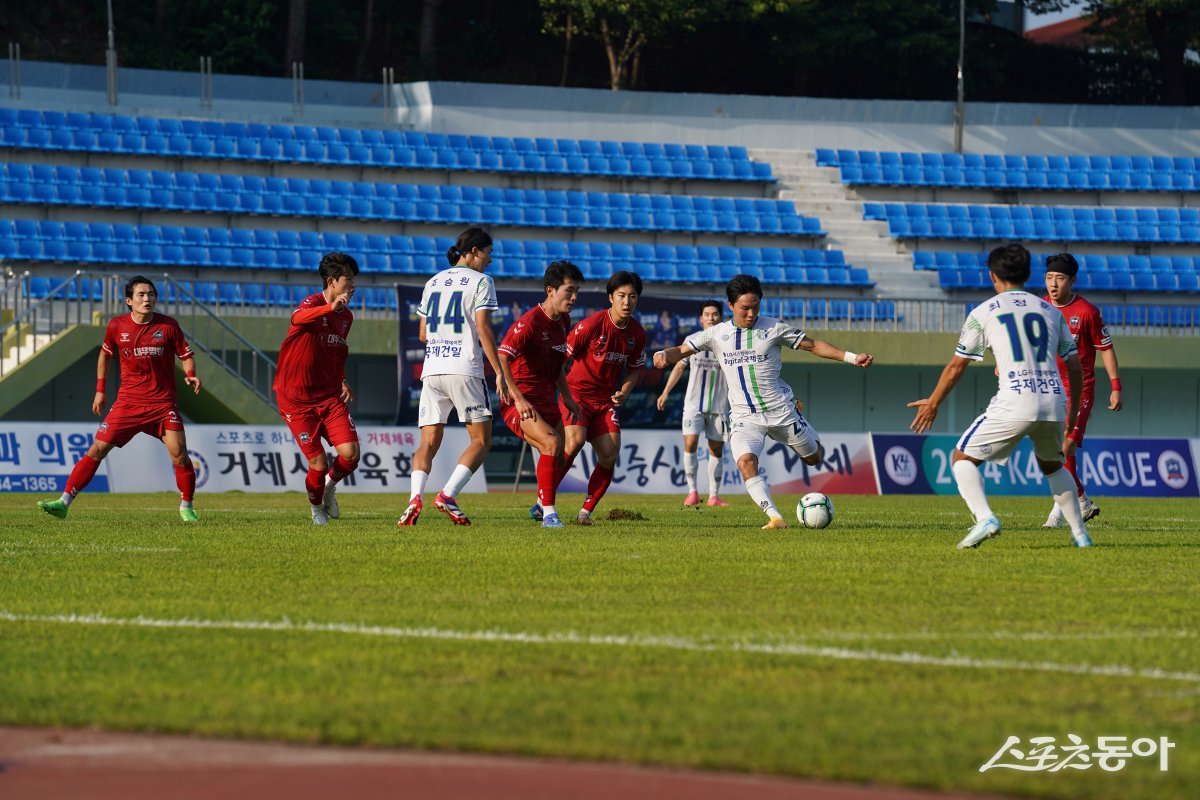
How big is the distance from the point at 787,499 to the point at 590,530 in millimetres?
10753

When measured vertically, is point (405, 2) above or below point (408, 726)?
above

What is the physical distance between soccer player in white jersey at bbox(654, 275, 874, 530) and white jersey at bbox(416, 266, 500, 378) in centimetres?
183

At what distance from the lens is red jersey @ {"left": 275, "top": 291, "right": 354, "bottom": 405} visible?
14.1m

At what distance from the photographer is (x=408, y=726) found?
4.90 meters

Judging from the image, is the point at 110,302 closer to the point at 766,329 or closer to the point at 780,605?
the point at 766,329

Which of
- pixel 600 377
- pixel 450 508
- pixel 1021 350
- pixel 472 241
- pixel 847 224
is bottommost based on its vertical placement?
pixel 450 508

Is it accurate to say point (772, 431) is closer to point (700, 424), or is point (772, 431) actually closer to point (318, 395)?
point (318, 395)

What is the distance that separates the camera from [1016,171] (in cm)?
4403

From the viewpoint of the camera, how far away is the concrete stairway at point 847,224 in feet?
131

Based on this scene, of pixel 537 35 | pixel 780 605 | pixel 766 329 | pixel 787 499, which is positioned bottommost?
pixel 787 499

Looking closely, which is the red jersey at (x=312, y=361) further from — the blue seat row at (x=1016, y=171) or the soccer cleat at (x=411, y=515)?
the blue seat row at (x=1016, y=171)

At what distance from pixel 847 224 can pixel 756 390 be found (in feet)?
91.6

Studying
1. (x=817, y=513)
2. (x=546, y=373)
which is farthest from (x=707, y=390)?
(x=817, y=513)

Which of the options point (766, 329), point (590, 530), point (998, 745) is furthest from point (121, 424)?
point (998, 745)
